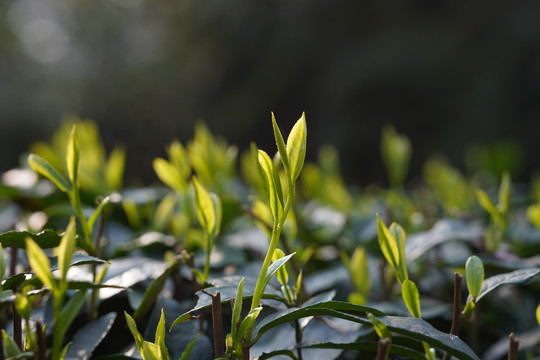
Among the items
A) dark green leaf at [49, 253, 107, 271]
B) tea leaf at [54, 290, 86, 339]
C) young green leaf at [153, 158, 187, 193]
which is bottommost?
tea leaf at [54, 290, 86, 339]

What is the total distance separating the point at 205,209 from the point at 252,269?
0.26 metres

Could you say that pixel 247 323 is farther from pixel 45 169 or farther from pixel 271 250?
pixel 45 169

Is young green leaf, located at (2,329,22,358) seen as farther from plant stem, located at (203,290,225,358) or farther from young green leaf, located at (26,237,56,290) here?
plant stem, located at (203,290,225,358)

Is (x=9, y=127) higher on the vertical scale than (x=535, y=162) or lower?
higher

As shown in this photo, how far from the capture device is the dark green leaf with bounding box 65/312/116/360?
0.60m

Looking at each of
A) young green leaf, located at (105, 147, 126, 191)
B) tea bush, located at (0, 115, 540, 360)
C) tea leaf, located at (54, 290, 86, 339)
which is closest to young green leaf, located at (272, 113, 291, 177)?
tea bush, located at (0, 115, 540, 360)

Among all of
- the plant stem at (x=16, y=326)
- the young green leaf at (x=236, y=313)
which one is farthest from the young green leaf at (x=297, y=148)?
the plant stem at (x=16, y=326)

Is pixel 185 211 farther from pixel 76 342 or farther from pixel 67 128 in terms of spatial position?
pixel 67 128

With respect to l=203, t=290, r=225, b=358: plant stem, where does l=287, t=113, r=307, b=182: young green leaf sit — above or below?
above

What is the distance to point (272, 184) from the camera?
55cm

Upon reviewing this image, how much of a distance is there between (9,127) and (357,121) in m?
6.44

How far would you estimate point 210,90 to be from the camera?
7574mm

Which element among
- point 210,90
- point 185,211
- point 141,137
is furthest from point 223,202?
point 141,137

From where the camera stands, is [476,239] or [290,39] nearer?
[476,239]
